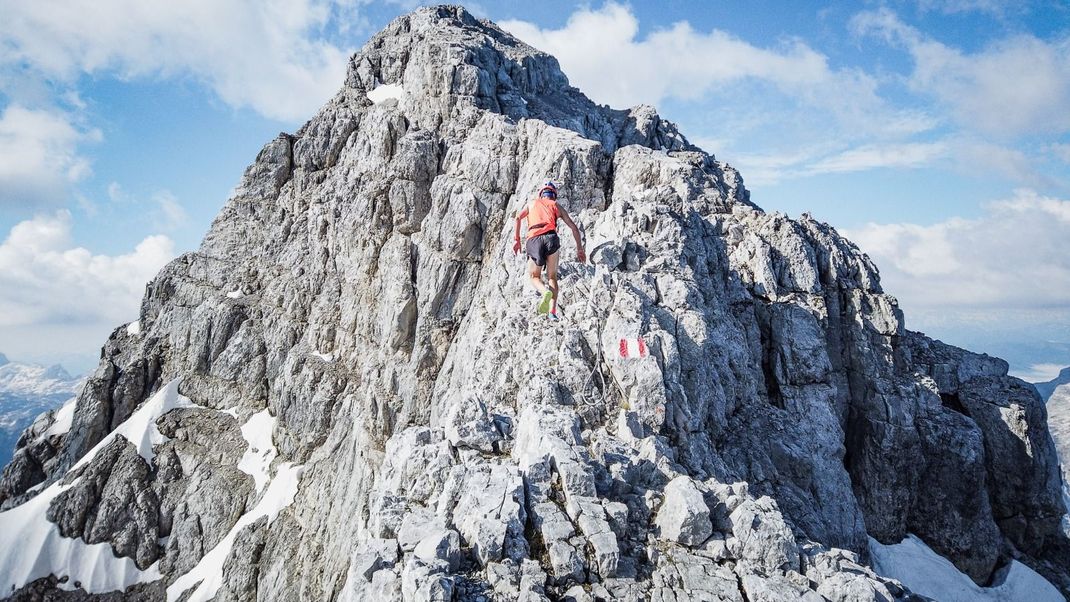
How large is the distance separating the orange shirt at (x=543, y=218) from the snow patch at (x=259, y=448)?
40.1 metres

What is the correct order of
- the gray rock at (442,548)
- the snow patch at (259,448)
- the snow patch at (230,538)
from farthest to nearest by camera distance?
the snow patch at (259,448) < the snow patch at (230,538) < the gray rock at (442,548)

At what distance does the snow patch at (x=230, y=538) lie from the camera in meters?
40.7

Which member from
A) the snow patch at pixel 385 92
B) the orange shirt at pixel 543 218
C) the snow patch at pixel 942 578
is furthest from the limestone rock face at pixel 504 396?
the orange shirt at pixel 543 218

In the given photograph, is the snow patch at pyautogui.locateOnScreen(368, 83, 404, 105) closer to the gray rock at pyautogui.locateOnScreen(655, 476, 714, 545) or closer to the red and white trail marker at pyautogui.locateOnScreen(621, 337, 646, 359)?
the red and white trail marker at pyautogui.locateOnScreen(621, 337, 646, 359)

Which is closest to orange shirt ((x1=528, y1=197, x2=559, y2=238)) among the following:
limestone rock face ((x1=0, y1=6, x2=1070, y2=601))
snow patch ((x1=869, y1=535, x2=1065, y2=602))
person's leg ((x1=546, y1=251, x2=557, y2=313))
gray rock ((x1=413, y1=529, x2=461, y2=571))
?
person's leg ((x1=546, y1=251, x2=557, y2=313))

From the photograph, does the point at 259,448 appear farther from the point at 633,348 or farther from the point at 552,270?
the point at 633,348

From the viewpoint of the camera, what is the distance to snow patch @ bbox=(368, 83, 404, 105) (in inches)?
Result: 2090

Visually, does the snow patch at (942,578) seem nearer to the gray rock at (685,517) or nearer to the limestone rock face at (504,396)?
the limestone rock face at (504,396)

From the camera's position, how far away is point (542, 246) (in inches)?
691

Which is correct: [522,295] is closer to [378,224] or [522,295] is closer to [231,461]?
[378,224]

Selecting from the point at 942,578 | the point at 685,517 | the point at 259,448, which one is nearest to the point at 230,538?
the point at 259,448

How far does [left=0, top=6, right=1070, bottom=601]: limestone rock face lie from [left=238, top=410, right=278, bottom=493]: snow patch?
0.25 metres

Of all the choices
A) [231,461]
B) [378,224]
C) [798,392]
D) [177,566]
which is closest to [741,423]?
[798,392]

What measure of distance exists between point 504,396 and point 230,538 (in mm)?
37816
